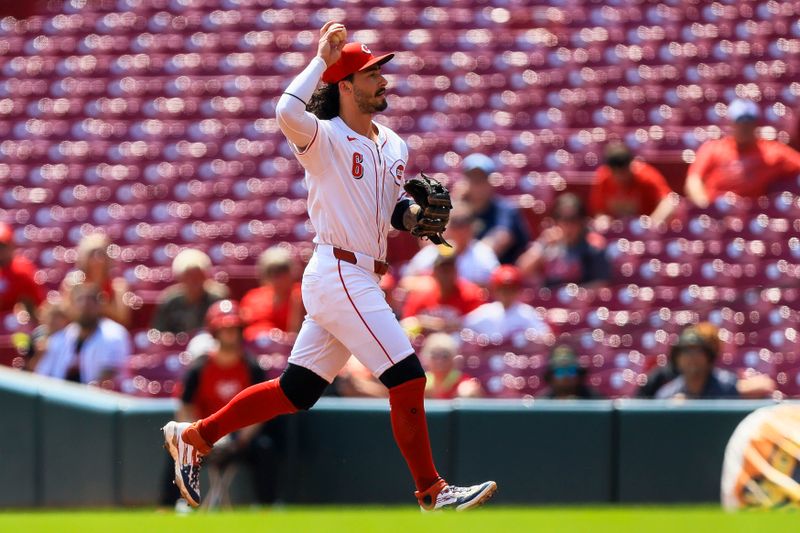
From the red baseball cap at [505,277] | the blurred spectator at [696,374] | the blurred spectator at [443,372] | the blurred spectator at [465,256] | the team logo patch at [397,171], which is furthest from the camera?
the blurred spectator at [465,256]

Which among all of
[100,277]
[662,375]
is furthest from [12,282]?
[662,375]

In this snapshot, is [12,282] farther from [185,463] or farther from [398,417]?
[398,417]

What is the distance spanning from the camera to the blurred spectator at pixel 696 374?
7953 millimetres

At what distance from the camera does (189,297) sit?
938cm

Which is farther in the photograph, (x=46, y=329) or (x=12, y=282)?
(x=12, y=282)

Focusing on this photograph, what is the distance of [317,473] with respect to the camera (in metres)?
8.23

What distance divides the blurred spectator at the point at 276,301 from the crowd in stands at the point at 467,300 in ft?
0.04

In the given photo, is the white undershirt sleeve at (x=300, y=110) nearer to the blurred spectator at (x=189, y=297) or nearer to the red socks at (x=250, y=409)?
the red socks at (x=250, y=409)

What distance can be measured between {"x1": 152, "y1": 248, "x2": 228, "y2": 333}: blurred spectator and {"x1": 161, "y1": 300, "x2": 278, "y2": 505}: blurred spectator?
118cm

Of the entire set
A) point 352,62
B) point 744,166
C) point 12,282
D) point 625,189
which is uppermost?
point 352,62

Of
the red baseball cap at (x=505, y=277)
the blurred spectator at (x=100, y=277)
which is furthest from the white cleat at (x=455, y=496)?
the blurred spectator at (x=100, y=277)

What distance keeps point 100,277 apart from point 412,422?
198 inches

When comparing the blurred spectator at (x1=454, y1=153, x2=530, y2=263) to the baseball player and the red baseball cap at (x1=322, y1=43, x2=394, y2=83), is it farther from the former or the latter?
the red baseball cap at (x1=322, y1=43, x2=394, y2=83)

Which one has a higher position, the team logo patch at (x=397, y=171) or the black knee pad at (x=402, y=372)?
the team logo patch at (x=397, y=171)
